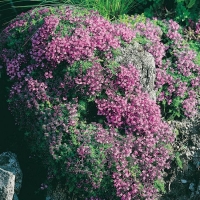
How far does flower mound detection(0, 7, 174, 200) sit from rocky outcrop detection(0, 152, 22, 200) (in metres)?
0.40

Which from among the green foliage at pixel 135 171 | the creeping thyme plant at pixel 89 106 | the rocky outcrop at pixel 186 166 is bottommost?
the rocky outcrop at pixel 186 166

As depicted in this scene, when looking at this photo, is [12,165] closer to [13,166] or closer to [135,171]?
[13,166]

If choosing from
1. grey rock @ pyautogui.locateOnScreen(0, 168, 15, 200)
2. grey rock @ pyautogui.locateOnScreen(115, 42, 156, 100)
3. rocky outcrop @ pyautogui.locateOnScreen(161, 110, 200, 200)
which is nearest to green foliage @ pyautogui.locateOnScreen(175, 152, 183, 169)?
rocky outcrop @ pyautogui.locateOnScreen(161, 110, 200, 200)

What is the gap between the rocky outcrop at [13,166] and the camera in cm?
522

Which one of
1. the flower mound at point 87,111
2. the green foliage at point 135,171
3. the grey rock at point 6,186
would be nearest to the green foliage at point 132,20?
the flower mound at point 87,111

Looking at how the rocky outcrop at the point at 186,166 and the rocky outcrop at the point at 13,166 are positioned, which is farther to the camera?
the rocky outcrop at the point at 186,166

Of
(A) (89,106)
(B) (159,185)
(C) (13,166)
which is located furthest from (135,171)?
(C) (13,166)

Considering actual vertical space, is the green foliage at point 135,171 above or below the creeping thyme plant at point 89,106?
below

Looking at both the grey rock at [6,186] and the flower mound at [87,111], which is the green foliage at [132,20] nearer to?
the flower mound at [87,111]

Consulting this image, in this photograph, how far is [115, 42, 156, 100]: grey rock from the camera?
5.32 metres

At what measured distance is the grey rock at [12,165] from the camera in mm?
5234

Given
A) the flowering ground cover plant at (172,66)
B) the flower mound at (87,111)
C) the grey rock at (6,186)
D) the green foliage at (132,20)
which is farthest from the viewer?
the green foliage at (132,20)

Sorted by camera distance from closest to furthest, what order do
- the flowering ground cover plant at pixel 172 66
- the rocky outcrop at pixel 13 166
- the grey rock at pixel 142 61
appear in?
1. the rocky outcrop at pixel 13 166
2. the grey rock at pixel 142 61
3. the flowering ground cover plant at pixel 172 66

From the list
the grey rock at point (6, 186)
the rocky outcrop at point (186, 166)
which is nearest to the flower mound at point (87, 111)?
the rocky outcrop at point (186, 166)
